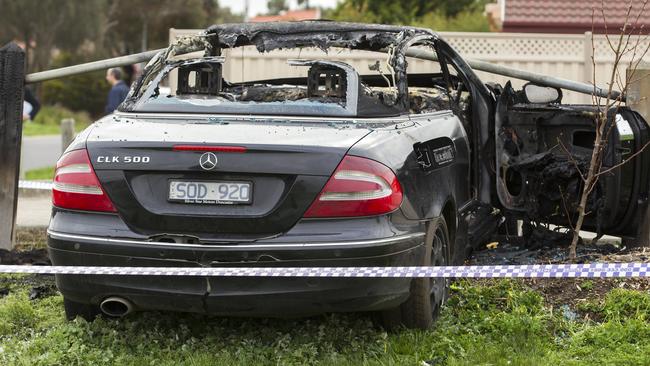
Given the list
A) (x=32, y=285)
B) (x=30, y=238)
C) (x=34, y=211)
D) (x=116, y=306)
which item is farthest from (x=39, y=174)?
(x=116, y=306)

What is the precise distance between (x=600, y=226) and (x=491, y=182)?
76 centimetres

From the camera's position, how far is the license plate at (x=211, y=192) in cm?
433

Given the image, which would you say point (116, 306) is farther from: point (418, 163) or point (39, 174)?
point (39, 174)

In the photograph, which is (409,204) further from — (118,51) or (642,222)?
(118,51)

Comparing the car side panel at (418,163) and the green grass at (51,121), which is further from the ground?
the car side panel at (418,163)

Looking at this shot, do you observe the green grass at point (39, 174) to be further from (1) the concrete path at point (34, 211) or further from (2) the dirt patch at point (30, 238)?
(2) the dirt patch at point (30, 238)

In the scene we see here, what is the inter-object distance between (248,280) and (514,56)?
1005 cm

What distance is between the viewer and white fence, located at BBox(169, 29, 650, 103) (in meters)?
13.2

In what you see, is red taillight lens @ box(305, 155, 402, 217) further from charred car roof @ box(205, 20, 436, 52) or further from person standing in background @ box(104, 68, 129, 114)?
person standing in background @ box(104, 68, 129, 114)

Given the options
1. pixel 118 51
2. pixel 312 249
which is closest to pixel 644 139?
pixel 312 249

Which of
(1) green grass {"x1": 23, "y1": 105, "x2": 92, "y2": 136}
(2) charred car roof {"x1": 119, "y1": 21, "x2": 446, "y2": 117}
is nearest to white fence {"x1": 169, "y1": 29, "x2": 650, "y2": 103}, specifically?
(2) charred car roof {"x1": 119, "y1": 21, "x2": 446, "y2": 117}

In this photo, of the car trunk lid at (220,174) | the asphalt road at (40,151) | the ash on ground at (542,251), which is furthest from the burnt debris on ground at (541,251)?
the asphalt road at (40,151)

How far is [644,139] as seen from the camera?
20.6 feet

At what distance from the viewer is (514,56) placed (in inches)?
537
